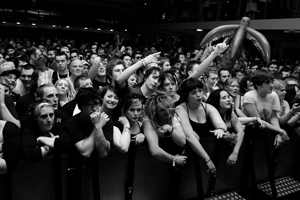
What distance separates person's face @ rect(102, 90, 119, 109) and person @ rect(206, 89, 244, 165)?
1050 millimetres

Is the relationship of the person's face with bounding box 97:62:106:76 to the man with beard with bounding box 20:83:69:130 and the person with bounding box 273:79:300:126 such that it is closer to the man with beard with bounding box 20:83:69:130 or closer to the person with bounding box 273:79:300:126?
the man with beard with bounding box 20:83:69:130

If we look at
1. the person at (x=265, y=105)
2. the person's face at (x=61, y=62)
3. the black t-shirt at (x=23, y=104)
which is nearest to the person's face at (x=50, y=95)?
the black t-shirt at (x=23, y=104)

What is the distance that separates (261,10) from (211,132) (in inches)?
379

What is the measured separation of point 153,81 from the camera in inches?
134

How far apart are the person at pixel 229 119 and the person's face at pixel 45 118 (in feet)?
5.45

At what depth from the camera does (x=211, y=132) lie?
2695 mm

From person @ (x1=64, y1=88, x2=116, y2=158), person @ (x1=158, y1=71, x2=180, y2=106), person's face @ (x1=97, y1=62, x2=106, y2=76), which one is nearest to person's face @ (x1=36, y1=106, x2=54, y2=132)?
person @ (x1=64, y1=88, x2=116, y2=158)

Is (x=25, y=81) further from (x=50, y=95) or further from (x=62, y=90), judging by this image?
(x=50, y=95)

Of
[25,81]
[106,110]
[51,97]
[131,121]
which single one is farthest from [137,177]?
[25,81]

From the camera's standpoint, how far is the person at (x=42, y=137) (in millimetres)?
1972

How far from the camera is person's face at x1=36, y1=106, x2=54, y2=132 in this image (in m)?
2.22

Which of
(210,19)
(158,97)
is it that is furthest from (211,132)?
(210,19)

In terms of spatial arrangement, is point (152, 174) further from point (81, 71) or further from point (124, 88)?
point (81, 71)

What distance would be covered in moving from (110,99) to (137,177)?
827mm
